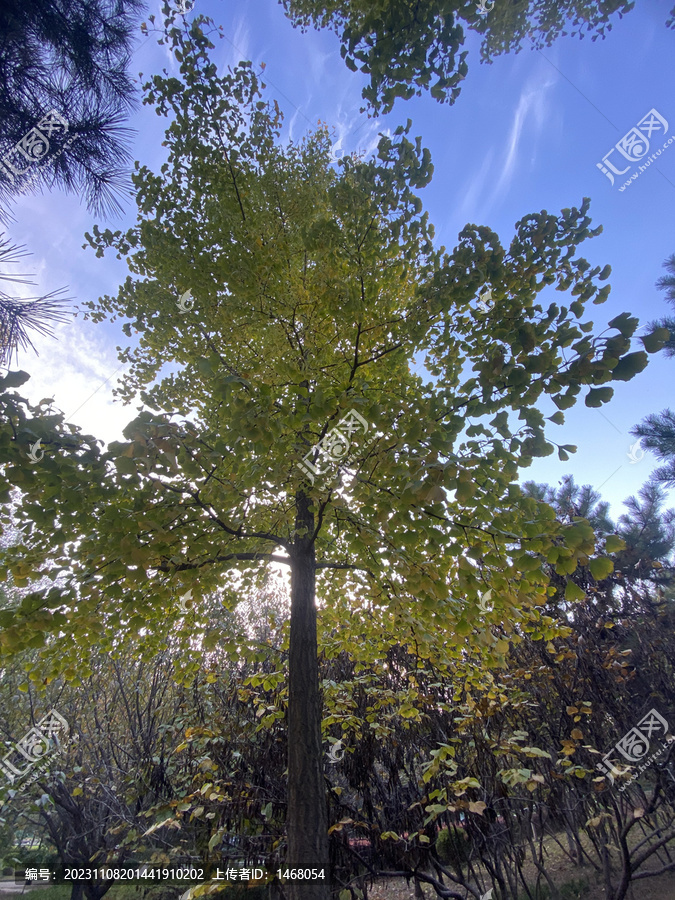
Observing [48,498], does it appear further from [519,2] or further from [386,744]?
[386,744]

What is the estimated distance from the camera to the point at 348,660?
6.44 m

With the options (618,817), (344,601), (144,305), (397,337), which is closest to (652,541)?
(618,817)

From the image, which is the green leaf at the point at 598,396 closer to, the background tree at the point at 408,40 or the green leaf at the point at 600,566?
the green leaf at the point at 600,566

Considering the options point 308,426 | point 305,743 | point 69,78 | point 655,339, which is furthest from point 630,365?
point 69,78

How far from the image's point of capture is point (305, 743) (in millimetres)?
3266

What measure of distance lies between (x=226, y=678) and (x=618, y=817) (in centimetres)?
540

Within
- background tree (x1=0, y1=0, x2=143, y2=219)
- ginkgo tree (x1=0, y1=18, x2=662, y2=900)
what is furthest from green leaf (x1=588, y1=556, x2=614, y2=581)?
background tree (x1=0, y1=0, x2=143, y2=219)

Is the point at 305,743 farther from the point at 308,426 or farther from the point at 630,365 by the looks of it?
the point at 630,365

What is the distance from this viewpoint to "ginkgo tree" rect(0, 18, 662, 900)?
2.18m

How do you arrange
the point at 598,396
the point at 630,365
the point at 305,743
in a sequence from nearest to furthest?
1. the point at 630,365
2. the point at 598,396
3. the point at 305,743

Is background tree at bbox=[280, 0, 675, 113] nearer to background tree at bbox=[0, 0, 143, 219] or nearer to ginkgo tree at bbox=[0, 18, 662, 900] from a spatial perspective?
ginkgo tree at bbox=[0, 18, 662, 900]

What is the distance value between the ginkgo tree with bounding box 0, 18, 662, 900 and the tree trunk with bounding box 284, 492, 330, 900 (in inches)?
0.6

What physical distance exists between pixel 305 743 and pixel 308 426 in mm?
2660

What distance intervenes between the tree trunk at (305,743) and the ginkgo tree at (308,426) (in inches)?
0.6
